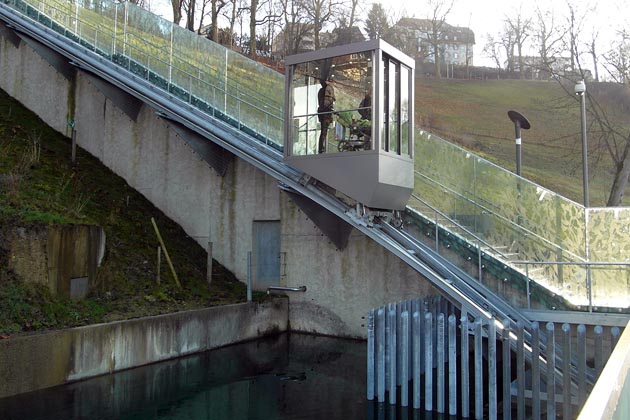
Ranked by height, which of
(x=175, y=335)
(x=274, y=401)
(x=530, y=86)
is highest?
(x=530, y=86)

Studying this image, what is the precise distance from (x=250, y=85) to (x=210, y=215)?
4.29 m

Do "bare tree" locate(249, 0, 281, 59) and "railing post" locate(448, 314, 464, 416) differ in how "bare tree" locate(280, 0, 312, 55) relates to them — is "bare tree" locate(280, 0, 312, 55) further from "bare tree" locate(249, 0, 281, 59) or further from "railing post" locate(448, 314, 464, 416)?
"railing post" locate(448, 314, 464, 416)

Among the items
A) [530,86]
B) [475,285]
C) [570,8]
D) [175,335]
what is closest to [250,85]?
[175,335]

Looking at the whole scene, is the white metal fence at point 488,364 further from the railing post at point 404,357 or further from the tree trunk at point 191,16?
the tree trunk at point 191,16

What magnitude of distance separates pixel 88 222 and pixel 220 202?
406cm

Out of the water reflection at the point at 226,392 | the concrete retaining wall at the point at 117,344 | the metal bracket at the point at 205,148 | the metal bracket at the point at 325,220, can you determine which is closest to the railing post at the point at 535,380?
the water reflection at the point at 226,392

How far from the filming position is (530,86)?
55375mm

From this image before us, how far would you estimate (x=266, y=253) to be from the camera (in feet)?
52.5

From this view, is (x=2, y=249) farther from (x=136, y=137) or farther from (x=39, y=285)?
(x=136, y=137)

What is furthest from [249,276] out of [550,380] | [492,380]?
[550,380]

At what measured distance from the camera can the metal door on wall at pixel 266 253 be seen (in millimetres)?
15898

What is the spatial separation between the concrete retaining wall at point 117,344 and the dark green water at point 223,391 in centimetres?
19

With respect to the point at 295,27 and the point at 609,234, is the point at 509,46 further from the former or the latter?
the point at 609,234

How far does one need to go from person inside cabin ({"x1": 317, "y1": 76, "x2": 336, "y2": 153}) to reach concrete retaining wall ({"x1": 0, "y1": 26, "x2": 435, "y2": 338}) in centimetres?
363
